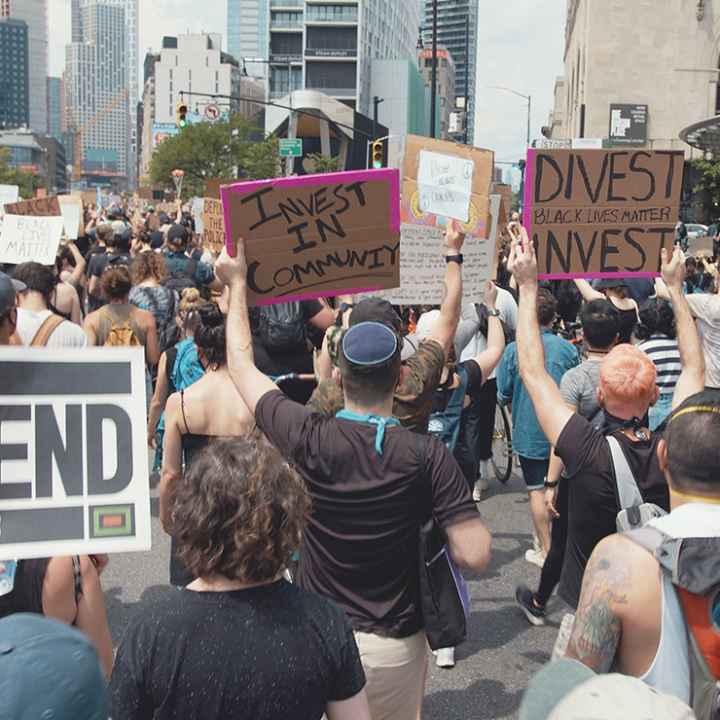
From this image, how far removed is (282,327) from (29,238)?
13.2 ft

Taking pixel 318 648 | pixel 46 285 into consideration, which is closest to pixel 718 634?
pixel 318 648

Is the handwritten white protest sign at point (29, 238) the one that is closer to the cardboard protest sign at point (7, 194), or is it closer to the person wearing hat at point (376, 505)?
the cardboard protest sign at point (7, 194)

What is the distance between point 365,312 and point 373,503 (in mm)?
972

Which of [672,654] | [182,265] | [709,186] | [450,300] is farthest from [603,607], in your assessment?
[709,186]

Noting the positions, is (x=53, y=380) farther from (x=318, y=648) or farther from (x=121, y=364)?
(x=318, y=648)

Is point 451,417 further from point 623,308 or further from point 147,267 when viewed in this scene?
point 147,267

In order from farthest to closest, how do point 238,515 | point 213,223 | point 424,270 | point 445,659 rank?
point 213,223 → point 424,270 → point 445,659 → point 238,515

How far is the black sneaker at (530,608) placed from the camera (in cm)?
545

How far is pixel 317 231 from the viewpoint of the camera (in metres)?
3.98

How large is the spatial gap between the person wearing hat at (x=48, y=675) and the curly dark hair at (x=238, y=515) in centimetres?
65

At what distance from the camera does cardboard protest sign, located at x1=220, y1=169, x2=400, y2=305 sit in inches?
149

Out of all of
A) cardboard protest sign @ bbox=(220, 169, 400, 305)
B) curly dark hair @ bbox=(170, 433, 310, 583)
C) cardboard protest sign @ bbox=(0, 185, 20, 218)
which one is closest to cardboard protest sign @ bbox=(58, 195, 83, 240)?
cardboard protest sign @ bbox=(0, 185, 20, 218)

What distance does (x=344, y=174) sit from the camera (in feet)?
12.9

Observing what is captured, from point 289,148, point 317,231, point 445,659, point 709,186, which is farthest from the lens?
point 289,148
